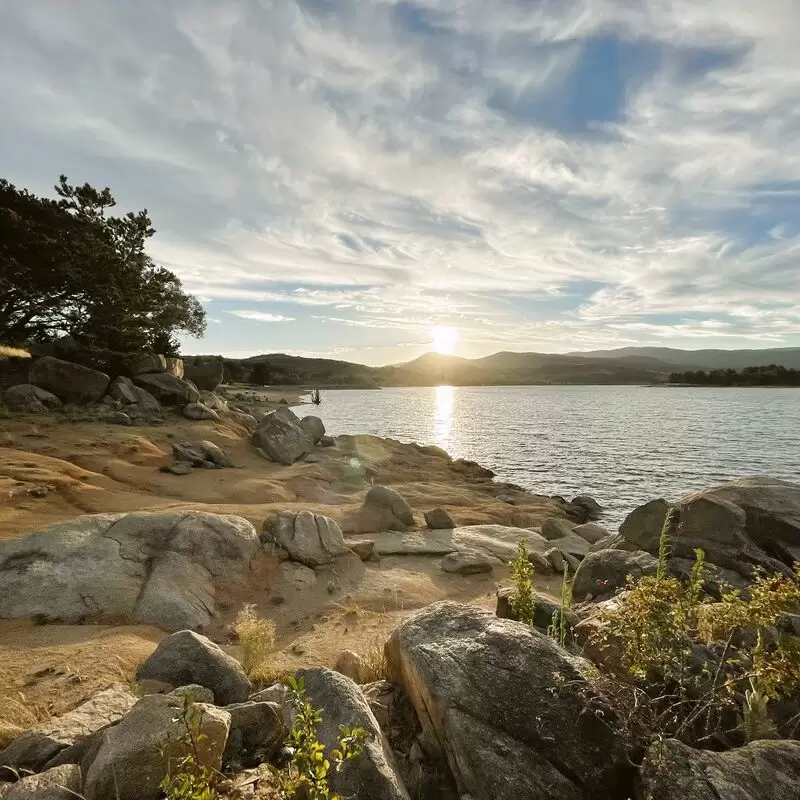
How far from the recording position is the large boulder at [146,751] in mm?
3531

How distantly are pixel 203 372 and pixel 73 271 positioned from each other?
12.9 metres

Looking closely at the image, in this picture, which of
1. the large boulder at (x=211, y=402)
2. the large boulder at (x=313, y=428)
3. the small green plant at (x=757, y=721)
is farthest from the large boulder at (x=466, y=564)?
the large boulder at (x=211, y=402)

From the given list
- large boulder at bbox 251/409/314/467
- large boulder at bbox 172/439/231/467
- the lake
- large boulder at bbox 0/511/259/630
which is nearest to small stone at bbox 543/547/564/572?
large boulder at bbox 0/511/259/630

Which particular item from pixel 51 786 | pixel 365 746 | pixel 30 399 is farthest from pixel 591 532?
pixel 30 399

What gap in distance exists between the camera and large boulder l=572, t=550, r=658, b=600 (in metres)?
9.12

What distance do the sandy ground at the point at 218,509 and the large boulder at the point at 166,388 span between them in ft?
8.69

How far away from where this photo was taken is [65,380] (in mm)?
25344

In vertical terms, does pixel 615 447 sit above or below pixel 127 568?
below

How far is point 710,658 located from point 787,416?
2966 inches

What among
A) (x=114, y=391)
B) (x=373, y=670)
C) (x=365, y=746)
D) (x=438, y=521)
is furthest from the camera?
(x=114, y=391)

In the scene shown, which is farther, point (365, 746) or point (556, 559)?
point (556, 559)

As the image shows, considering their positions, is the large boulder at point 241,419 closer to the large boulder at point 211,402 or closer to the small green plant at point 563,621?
the large boulder at point 211,402

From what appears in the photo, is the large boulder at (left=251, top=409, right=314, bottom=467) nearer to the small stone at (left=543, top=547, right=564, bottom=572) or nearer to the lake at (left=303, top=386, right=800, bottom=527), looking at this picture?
the lake at (left=303, top=386, right=800, bottom=527)

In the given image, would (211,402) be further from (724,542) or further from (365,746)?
(365,746)
